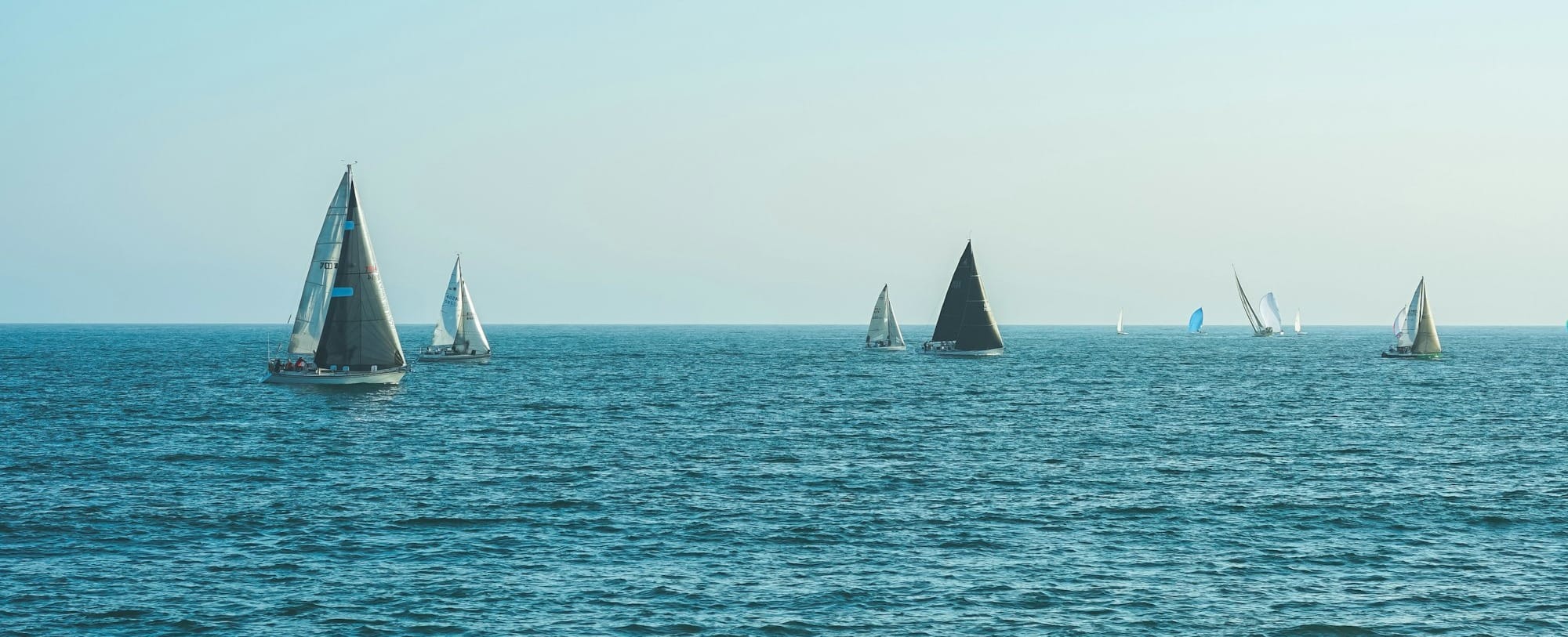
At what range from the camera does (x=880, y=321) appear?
178 m

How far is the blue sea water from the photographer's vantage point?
3080 centimetres

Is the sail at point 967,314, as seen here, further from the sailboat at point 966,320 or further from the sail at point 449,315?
the sail at point 449,315

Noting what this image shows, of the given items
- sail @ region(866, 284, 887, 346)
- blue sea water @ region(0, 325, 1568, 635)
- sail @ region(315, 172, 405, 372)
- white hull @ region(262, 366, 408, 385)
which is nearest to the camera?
blue sea water @ region(0, 325, 1568, 635)

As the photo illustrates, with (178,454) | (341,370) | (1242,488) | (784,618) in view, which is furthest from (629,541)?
(341,370)

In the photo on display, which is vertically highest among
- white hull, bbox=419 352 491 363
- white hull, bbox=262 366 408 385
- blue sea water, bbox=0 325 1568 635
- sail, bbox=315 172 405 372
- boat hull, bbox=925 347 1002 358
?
sail, bbox=315 172 405 372

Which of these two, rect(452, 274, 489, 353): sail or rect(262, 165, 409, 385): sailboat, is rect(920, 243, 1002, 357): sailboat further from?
rect(262, 165, 409, 385): sailboat

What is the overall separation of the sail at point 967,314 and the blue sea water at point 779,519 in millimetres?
49015

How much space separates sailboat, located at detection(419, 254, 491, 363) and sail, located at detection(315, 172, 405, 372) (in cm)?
4009

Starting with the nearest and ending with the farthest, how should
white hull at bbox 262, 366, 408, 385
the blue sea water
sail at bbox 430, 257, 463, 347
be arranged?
the blue sea water → white hull at bbox 262, 366, 408, 385 → sail at bbox 430, 257, 463, 347

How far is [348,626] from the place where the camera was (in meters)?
29.4

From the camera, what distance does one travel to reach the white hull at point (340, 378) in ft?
286

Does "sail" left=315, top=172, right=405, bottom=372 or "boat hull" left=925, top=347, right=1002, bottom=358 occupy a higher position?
"sail" left=315, top=172, right=405, bottom=372

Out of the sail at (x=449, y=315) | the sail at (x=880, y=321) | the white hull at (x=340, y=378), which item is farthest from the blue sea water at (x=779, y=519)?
the sail at (x=880, y=321)

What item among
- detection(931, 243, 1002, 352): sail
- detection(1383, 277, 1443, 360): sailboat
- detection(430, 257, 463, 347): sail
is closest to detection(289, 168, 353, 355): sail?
detection(430, 257, 463, 347): sail
